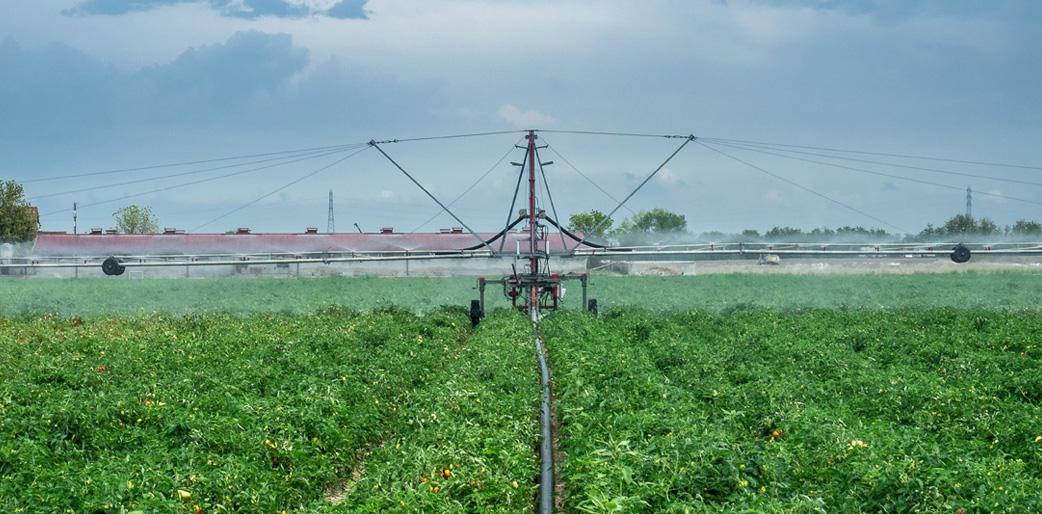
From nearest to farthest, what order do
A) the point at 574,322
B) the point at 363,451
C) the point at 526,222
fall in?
the point at 363,451 < the point at 574,322 < the point at 526,222

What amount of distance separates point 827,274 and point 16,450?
5262 cm

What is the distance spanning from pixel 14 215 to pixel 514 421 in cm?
6624

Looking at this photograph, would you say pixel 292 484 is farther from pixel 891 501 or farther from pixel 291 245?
pixel 291 245

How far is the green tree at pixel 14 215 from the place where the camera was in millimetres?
61031

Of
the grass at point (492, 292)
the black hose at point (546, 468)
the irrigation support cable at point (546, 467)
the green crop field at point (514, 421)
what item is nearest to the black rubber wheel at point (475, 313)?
the grass at point (492, 292)

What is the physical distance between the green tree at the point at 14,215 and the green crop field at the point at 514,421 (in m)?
48.5

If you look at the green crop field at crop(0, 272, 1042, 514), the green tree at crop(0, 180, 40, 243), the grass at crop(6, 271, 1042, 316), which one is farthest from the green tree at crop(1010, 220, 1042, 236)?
the green tree at crop(0, 180, 40, 243)

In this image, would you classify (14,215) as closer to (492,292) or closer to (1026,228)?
(492,292)

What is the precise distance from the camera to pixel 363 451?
1020 centimetres

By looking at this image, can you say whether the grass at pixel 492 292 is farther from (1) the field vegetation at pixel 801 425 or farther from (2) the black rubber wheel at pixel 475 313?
(1) the field vegetation at pixel 801 425

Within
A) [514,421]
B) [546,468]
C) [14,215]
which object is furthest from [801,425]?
[14,215]

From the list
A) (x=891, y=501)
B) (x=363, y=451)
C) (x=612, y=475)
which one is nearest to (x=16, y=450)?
(x=363, y=451)

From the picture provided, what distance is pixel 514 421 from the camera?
927cm

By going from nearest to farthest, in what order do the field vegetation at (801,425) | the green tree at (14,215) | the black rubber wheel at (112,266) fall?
the field vegetation at (801,425), the black rubber wheel at (112,266), the green tree at (14,215)
